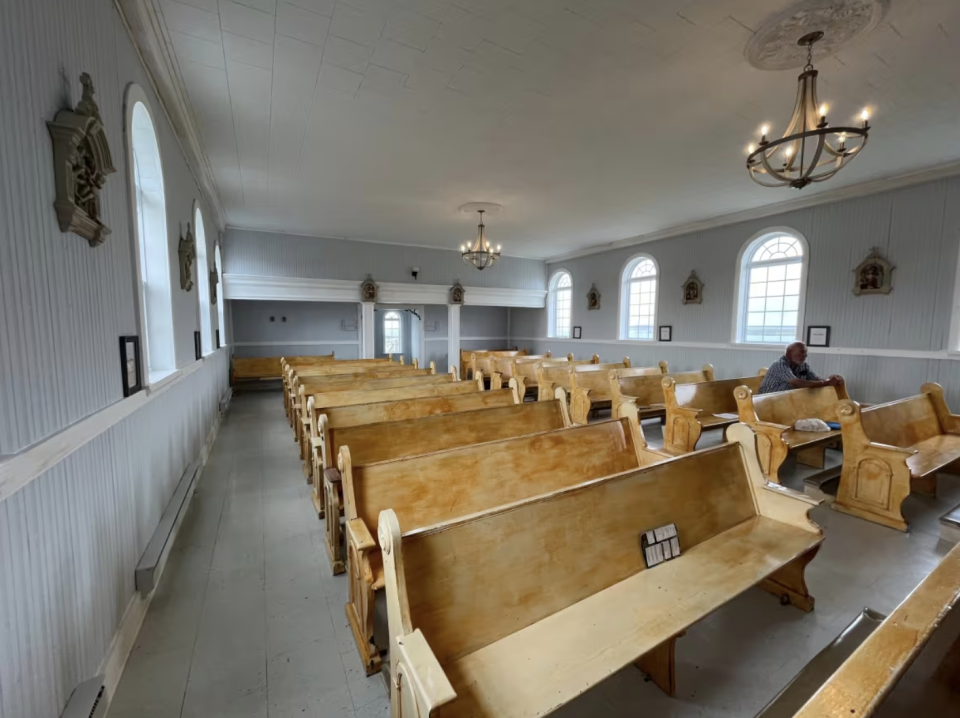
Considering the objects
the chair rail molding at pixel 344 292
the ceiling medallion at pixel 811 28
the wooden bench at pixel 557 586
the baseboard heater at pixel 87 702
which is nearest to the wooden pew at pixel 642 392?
the wooden bench at pixel 557 586

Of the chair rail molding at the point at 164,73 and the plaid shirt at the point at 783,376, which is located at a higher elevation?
the chair rail molding at the point at 164,73

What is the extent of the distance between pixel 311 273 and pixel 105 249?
6.67 m

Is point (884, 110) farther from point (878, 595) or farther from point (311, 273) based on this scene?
point (311, 273)

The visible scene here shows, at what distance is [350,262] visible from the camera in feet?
27.7

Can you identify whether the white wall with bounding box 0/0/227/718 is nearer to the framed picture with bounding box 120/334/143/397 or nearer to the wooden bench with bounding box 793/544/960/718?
the framed picture with bounding box 120/334/143/397

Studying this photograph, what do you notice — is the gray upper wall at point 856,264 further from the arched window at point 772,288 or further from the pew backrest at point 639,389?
the pew backrest at point 639,389

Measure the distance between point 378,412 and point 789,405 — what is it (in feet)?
11.9

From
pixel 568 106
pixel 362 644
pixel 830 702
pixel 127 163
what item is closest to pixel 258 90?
pixel 127 163

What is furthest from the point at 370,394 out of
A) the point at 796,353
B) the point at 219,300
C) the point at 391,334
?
the point at 391,334

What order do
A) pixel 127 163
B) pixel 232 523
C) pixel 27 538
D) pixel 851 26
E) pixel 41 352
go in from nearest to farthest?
pixel 27 538
pixel 41 352
pixel 127 163
pixel 851 26
pixel 232 523

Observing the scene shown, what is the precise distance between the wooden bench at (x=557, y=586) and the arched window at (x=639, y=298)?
671 centimetres

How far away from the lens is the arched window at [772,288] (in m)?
5.91

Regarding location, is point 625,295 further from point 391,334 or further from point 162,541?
point 162,541

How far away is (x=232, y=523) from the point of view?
282cm
